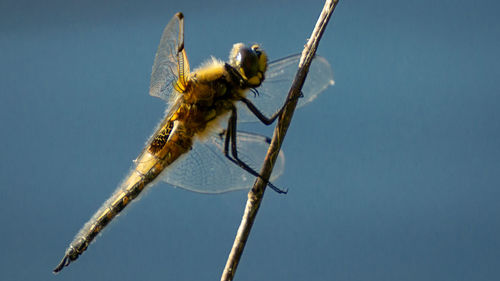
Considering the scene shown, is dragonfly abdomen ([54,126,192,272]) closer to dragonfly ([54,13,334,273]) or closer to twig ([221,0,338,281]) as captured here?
dragonfly ([54,13,334,273])

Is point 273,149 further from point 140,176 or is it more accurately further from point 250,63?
point 140,176

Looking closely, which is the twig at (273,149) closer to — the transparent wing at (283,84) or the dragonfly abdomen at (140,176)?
the transparent wing at (283,84)

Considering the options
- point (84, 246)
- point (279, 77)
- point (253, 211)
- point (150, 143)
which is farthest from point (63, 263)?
point (279, 77)

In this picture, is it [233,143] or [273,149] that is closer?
[273,149]

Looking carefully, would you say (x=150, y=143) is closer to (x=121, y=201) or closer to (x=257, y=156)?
(x=121, y=201)

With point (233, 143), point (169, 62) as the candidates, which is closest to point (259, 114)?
point (233, 143)

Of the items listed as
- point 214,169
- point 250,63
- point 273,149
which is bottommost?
point 214,169

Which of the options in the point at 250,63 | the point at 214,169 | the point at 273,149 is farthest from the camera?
the point at 214,169

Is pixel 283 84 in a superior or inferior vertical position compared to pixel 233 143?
superior
